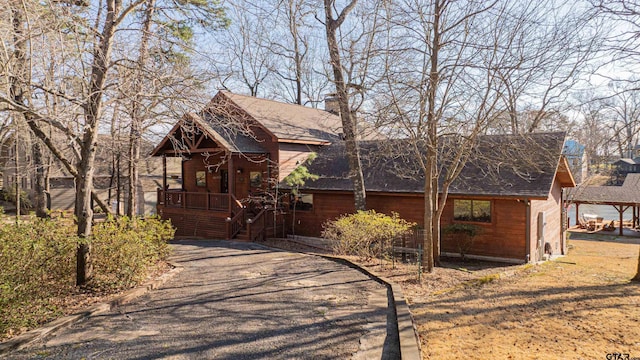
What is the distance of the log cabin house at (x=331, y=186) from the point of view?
40.3ft

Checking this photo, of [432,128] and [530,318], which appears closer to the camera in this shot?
[530,318]

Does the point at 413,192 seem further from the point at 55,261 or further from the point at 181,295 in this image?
the point at 55,261

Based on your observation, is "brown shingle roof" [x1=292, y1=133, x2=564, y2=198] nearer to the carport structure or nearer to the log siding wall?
the log siding wall

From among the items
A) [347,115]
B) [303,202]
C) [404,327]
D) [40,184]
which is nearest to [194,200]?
[303,202]

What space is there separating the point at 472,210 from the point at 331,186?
559 cm

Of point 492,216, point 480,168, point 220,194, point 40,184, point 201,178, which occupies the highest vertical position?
point 480,168

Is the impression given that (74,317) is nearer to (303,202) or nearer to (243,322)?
(243,322)

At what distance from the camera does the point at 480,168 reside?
11398 mm

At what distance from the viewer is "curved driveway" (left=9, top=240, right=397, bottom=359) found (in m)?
4.92

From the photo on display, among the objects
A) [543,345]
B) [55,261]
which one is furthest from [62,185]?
[543,345]

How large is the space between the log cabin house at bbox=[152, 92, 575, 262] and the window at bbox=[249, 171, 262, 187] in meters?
0.05

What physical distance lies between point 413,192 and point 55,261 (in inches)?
426

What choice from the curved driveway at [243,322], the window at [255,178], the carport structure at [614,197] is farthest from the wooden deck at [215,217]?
the carport structure at [614,197]

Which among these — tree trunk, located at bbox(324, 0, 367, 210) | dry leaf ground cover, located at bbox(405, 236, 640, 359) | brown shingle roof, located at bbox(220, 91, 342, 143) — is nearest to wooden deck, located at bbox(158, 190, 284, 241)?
brown shingle roof, located at bbox(220, 91, 342, 143)
